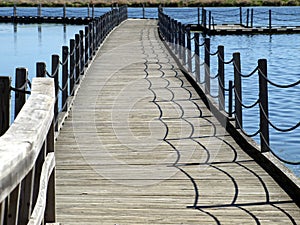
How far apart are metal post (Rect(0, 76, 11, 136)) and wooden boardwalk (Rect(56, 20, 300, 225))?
2.31ft

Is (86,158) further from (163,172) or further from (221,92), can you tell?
(221,92)

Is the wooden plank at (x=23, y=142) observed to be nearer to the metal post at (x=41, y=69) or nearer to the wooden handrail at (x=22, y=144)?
the wooden handrail at (x=22, y=144)

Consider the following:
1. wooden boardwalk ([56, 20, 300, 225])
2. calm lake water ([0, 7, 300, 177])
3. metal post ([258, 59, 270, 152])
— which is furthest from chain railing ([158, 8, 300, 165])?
calm lake water ([0, 7, 300, 177])

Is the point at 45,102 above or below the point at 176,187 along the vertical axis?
above

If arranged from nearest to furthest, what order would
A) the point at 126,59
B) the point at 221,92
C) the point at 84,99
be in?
the point at 221,92
the point at 84,99
the point at 126,59

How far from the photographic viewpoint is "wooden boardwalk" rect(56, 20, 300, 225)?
5.01 m

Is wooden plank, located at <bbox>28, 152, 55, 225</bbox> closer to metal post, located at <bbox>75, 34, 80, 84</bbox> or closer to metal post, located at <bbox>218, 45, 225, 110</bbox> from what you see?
metal post, located at <bbox>218, 45, 225, 110</bbox>

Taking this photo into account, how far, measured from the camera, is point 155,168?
639cm

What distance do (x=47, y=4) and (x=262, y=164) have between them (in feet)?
186

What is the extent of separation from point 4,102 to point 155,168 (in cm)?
180

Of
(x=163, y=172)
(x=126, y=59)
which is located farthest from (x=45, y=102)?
(x=126, y=59)

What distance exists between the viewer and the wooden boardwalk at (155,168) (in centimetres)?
501

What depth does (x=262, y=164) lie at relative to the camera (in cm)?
642

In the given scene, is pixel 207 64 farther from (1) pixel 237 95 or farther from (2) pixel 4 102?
(2) pixel 4 102
